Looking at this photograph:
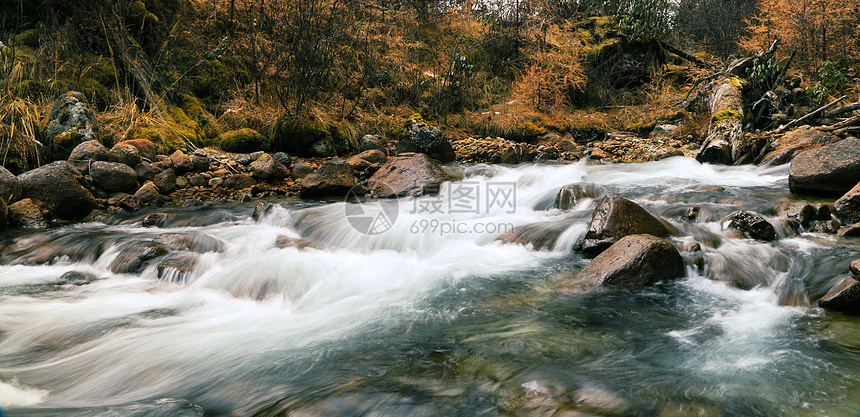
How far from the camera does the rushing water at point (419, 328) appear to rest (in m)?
2.24

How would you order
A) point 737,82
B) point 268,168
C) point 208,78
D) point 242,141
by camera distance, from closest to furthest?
point 268,168
point 242,141
point 737,82
point 208,78

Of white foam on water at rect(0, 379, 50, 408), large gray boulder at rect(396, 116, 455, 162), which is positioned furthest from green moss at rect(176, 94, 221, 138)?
white foam on water at rect(0, 379, 50, 408)

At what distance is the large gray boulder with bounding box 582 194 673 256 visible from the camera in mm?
4305

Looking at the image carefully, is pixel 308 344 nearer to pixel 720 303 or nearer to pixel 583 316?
pixel 583 316

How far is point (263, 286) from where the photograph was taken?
161 inches

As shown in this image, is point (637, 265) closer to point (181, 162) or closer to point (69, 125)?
point (181, 162)

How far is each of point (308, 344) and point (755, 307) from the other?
313 cm

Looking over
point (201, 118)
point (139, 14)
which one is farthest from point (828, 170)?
point (139, 14)

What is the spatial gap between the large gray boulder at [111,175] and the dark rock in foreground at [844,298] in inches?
313

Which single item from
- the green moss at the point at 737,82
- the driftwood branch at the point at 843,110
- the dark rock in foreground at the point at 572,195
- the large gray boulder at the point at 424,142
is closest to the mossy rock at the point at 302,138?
the large gray boulder at the point at 424,142

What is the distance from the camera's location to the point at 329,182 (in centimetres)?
723

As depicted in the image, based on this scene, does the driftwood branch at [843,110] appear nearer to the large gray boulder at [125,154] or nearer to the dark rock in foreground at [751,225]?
the dark rock in foreground at [751,225]

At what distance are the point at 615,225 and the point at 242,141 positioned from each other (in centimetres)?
714

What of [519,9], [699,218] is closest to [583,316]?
[699,218]
